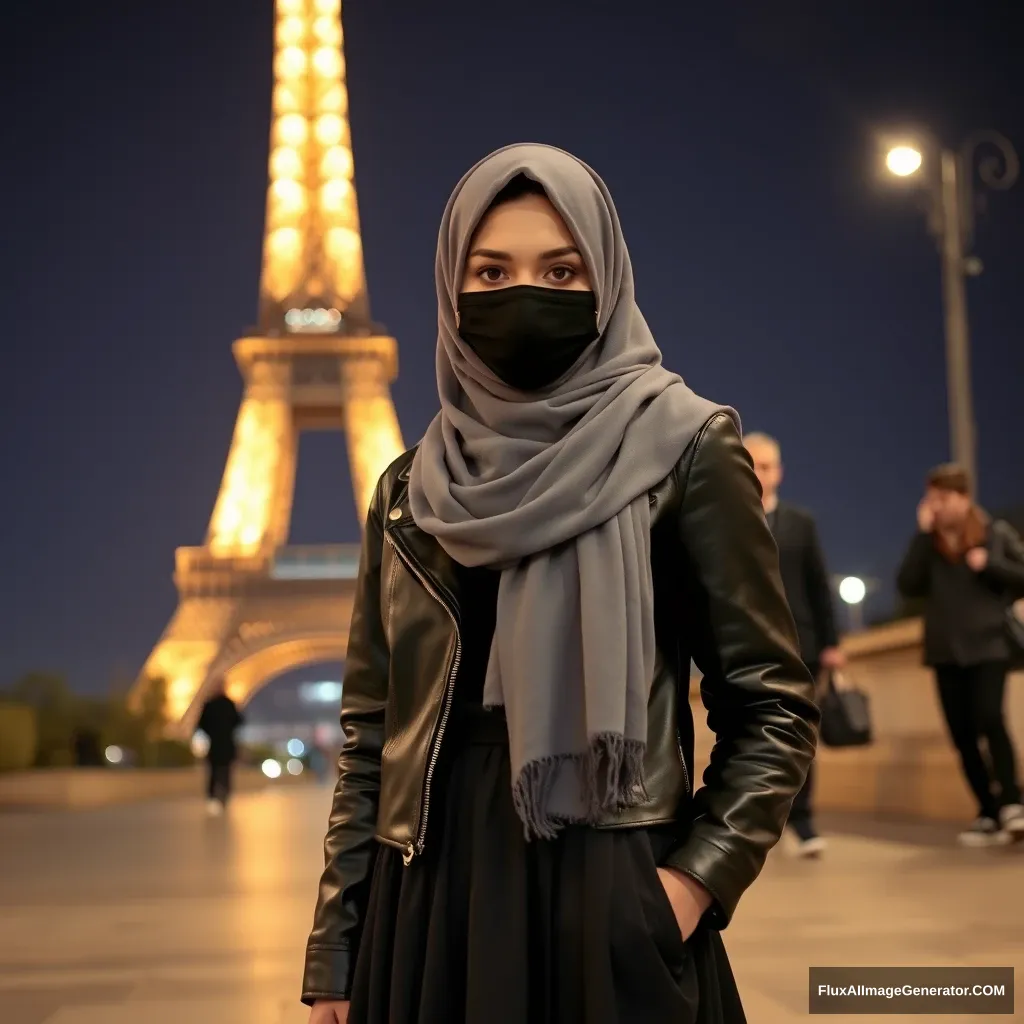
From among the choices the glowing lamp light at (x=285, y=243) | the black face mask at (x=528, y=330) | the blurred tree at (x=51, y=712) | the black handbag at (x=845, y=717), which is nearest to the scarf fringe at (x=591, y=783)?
the black face mask at (x=528, y=330)

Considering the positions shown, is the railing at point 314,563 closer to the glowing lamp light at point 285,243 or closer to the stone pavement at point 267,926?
the glowing lamp light at point 285,243

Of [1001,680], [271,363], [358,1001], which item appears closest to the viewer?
[358,1001]

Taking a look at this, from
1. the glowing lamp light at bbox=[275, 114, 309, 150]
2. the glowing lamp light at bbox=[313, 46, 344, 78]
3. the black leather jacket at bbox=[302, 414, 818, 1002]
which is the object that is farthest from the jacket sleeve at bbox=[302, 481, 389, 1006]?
the glowing lamp light at bbox=[313, 46, 344, 78]

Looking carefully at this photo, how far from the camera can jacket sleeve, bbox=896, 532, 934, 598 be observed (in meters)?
7.39

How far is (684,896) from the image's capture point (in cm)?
176

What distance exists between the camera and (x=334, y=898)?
199 cm

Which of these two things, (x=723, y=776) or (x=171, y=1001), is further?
(x=171, y=1001)

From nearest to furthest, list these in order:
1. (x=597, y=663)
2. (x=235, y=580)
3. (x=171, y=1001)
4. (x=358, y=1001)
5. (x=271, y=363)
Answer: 1. (x=597, y=663)
2. (x=358, y=1001)
3. (x=171, y=1001)
4. (x=235, y=580)
5. (x=271, y=363)

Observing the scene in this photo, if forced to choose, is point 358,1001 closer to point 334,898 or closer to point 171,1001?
point 334,898

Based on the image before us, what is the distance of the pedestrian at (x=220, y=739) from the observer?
17.0 m

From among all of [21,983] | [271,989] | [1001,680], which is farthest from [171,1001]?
[1001,680]

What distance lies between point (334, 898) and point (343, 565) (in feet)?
115

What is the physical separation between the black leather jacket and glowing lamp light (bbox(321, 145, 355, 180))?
42.8 metres

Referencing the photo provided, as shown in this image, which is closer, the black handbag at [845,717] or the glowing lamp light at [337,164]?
the black handbag at [845,717]
